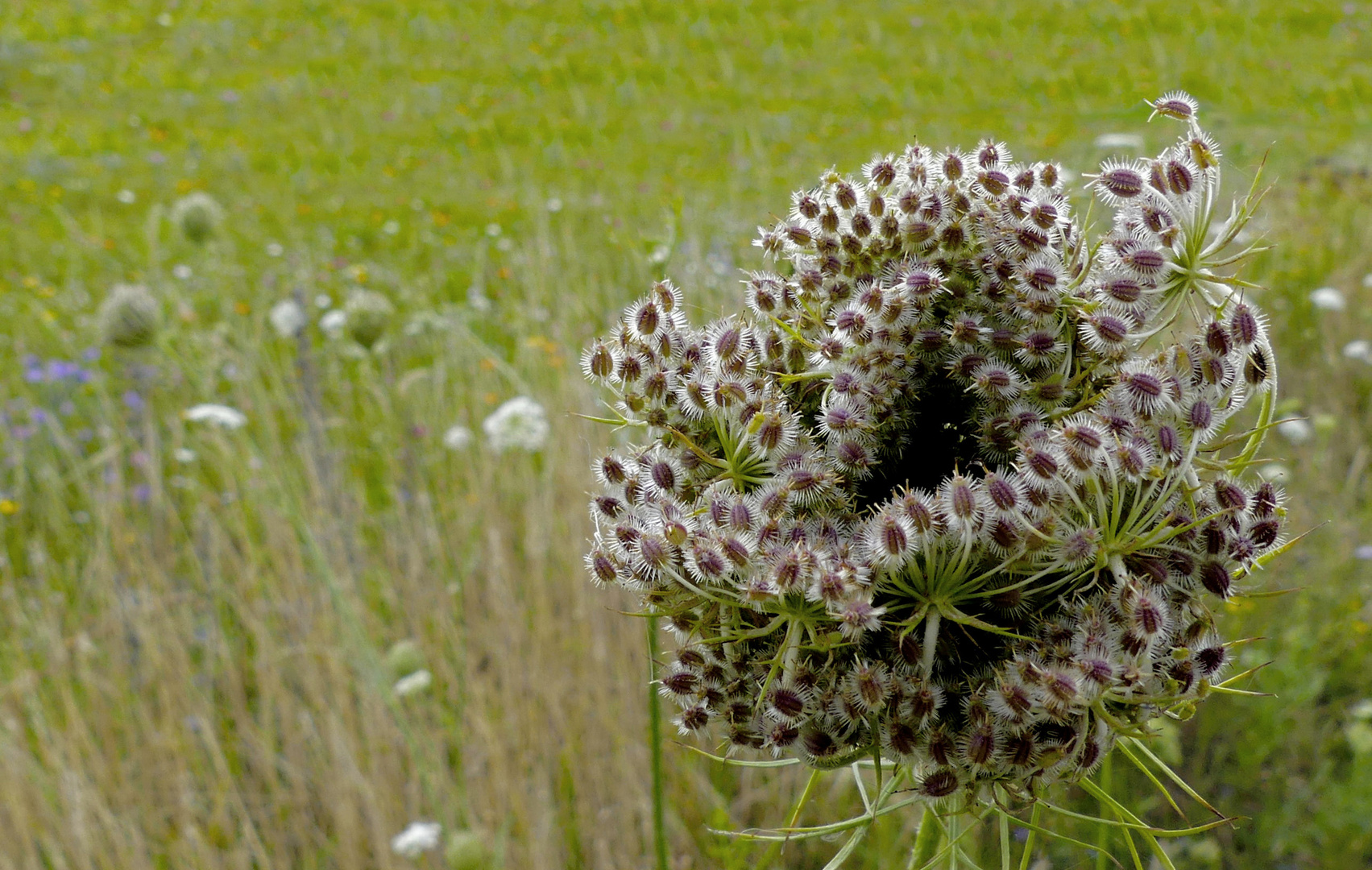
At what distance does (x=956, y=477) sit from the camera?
0.96 metres

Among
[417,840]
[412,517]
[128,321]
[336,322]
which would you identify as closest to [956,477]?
[417,840]

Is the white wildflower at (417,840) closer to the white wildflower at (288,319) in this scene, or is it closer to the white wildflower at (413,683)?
the white wildflower at (413,683)

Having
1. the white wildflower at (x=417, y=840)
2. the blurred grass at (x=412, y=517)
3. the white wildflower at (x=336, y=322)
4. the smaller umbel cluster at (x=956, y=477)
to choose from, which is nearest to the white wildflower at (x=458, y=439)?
the blurred grass at (x=412, y=517)

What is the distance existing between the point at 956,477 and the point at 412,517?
11.6 ft

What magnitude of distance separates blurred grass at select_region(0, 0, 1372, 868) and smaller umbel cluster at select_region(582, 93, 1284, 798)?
0.80ft

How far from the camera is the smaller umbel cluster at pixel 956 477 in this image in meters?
0.96

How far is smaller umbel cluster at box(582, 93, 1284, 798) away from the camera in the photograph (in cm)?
96

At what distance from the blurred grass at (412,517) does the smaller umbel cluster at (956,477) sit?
0.80ft

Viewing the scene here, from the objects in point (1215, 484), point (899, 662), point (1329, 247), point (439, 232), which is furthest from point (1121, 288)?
point (439, 232)

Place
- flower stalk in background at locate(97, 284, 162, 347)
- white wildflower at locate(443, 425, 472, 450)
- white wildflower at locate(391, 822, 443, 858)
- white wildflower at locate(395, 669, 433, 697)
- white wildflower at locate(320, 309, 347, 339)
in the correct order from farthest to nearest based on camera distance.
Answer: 1. white wildflower at locate(320, 309, 347, 339)
2. white wildflower at locate(443, 425, 472, 450)
3. flower stalk in background at locate(97, 284, 162, 347)
4. white wildflower at locate(395, 669, 433, 697)
5. white wildflower at locate(391, 822, 443, 858)

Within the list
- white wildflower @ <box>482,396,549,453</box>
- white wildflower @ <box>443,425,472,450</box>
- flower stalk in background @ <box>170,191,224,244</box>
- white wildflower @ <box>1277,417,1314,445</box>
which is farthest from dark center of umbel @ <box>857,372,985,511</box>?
flower stalk in background @ <box>170,191,224,244</box>

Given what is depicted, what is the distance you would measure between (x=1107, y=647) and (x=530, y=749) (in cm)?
238

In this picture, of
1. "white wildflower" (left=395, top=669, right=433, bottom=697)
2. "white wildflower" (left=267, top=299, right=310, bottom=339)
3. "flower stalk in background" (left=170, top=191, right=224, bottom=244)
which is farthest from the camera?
"white wildflower" (left=267, top=299, right=310, bottom=339)

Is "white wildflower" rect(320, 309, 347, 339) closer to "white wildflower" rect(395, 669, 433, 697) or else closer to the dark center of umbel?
"white wildflower" rect(395, 669, 433, 697)
